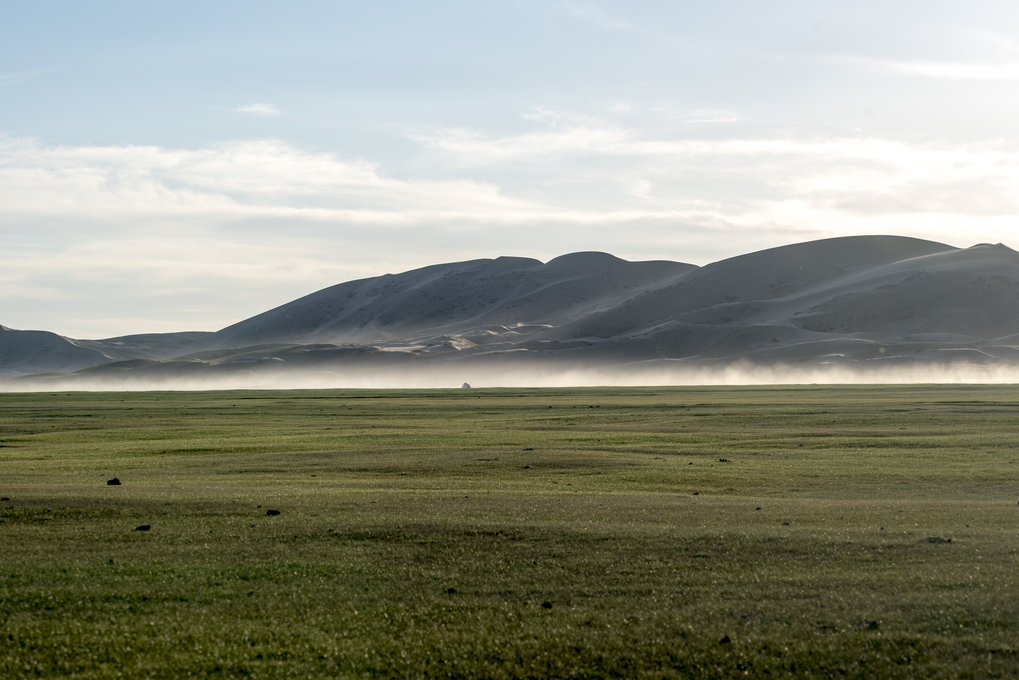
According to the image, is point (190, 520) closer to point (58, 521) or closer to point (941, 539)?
point (58, 521)

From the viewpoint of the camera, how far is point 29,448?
44.8 m

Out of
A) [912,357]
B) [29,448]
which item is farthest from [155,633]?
[912,357]

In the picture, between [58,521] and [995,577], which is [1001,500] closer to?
[995,577]

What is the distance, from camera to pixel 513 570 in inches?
639

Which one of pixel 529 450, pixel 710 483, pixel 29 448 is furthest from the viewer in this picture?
pixel 29 448

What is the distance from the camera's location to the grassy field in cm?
1234

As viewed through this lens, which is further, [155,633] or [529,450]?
[529,450]

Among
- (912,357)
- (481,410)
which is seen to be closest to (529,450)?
(481,410)

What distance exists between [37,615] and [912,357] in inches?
8048

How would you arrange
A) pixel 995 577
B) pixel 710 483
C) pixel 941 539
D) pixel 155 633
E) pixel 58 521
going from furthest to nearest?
pixel 710 483 < pixel 58 521 < pixel 941 539 < pixel 995 577 < pixel 155 633

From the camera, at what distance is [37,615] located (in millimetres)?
13789

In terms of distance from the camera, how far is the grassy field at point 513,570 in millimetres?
12344

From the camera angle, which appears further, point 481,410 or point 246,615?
point 481,410

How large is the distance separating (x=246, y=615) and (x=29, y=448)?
3577cm
